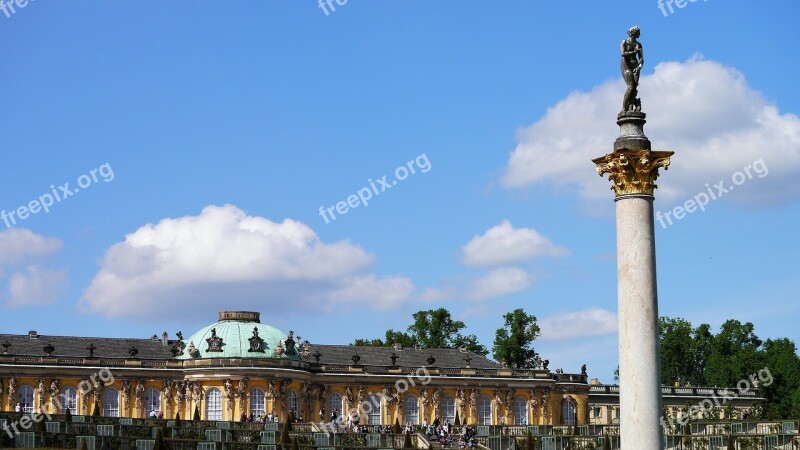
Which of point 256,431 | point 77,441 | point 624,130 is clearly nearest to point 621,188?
point 624,130

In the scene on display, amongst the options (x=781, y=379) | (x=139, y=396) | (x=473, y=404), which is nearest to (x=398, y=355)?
(x=473, y=404)

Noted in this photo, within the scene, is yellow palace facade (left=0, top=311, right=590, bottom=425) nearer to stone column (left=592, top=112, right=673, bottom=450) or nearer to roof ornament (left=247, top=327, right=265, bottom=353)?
roof ornament (left=247, top=327, right=265, bottom=353)

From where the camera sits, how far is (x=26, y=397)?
313 feet

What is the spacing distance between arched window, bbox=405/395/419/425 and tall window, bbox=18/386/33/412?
94.7 feet

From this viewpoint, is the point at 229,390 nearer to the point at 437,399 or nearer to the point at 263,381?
the point at 263,381

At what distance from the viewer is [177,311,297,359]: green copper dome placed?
A: 98.3 meters

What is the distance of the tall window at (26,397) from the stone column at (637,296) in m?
79.7

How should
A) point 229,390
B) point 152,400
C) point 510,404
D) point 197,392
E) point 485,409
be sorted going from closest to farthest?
point 229,390
point 197,392
point 152,400
point 485,409
point 510,404

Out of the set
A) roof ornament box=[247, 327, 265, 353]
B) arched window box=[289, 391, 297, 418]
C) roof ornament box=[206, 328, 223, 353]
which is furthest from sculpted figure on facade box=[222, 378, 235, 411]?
arched window box=[289, 391, 297, 418]

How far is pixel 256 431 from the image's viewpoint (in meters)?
68.8

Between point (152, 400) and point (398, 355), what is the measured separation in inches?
847

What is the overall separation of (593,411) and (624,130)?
94300 mm

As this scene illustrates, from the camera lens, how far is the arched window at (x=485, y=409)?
106062mm

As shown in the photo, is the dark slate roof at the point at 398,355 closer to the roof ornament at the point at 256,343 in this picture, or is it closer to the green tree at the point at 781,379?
the roof ornament at the point at 256,343
